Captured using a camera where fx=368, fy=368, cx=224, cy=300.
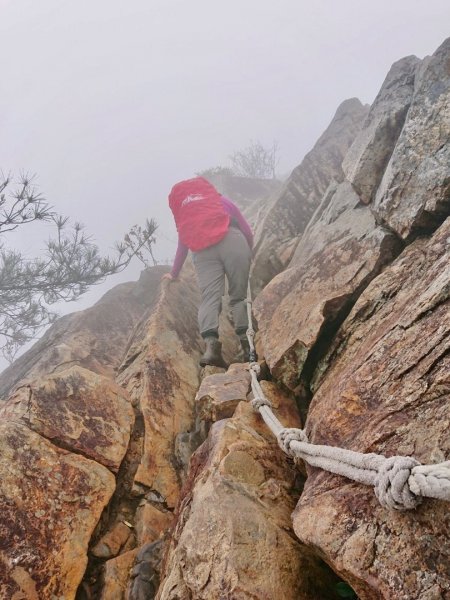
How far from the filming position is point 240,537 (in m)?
2.06

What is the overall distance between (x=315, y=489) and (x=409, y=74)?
5.25m

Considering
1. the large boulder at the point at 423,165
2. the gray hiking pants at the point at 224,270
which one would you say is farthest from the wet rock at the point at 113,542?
the large boulder at the point at 423,165

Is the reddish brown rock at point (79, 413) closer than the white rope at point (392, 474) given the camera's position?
No

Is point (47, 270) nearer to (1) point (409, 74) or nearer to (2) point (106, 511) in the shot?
(2) point (106, 511)

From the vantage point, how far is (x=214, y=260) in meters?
5.80

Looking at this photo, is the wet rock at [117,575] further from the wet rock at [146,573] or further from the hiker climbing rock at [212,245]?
the hiker climbing rock at [212,245]

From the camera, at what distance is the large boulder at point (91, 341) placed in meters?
5.94

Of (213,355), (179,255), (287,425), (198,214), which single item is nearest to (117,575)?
(287,425)

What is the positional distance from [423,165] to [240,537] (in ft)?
11.3

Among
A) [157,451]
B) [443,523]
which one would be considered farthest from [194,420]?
[443,523]

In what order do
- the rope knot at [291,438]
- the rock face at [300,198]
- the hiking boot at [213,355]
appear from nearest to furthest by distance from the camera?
the rope knot at [291,438]
the hiking boot at [213,355]
the rock face at [300,198]

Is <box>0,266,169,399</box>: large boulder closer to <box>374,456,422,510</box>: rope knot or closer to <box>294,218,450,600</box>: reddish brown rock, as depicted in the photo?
<box>294,218,450,600</box>: reddish brown rock

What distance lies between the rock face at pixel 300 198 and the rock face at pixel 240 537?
4653mm

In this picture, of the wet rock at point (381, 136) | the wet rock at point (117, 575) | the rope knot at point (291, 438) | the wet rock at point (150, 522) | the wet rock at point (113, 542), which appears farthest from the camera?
the wet rock at point (381, 136)
